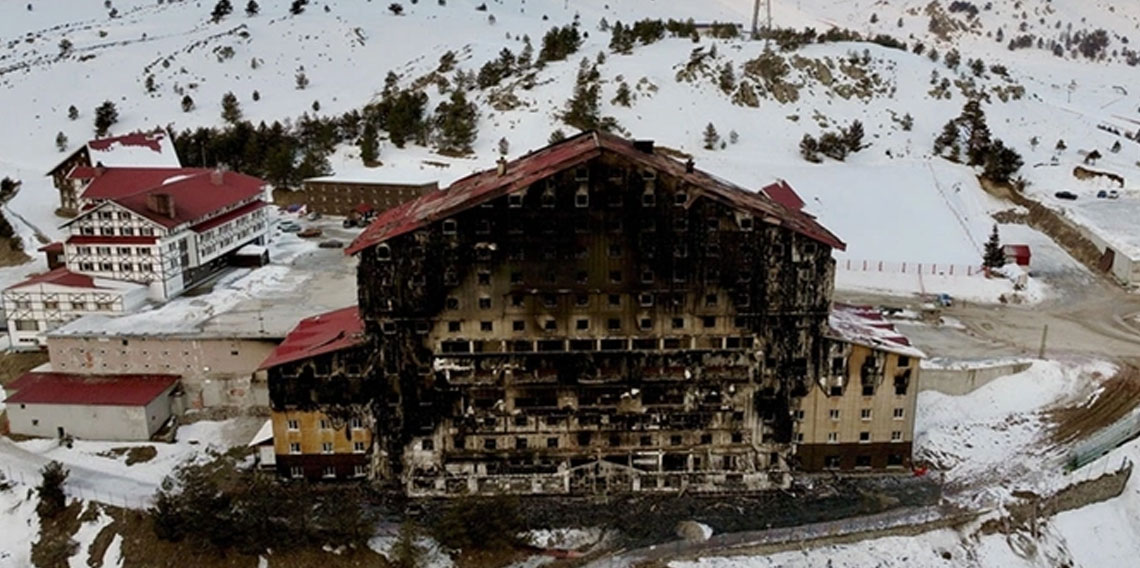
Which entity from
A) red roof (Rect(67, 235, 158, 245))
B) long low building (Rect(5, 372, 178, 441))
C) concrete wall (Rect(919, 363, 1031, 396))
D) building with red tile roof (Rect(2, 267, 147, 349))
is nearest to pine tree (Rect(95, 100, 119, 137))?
red roof (Rect(67, 235, 158, 245))

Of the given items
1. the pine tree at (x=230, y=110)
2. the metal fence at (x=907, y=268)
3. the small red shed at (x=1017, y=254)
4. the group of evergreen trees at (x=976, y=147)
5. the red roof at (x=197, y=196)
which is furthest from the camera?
the pine tree at (x=230, y=110)

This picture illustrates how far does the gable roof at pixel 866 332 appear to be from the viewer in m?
40.2

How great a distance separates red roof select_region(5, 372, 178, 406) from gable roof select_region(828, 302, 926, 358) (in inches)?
1406

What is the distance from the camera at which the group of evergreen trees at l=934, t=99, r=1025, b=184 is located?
284 ft

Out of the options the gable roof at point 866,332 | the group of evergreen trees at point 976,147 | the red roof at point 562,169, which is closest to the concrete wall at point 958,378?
the gable roof at point 866,332

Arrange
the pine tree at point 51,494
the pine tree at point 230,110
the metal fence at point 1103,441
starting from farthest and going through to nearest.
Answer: the pine tree at point 230,110, the metal fence at point 1103,441, the pine tree at point 51,494

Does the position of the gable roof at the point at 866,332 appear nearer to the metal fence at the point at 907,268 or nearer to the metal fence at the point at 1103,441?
the metal fence at the point at 1103,441

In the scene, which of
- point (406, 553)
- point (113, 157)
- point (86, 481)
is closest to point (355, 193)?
point (113, 157)

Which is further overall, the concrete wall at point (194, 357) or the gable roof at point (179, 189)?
the gable roof at point (179, 189)

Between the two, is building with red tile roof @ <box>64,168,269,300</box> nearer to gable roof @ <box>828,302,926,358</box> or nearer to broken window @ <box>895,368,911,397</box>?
gable roof @ <box>828,302,926,358</box>

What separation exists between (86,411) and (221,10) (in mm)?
116252

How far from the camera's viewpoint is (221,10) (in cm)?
14425

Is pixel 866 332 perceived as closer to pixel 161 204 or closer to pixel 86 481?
pixel 86 481

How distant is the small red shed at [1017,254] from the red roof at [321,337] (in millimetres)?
48789
